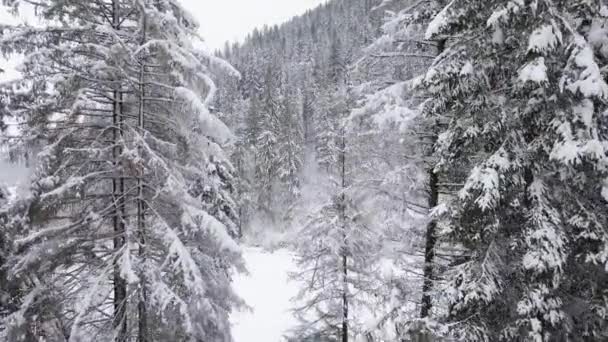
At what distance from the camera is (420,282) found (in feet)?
26.6

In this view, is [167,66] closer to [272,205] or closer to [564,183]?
[564,183]

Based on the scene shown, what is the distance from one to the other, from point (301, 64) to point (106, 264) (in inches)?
3427

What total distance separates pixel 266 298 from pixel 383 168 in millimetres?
17195

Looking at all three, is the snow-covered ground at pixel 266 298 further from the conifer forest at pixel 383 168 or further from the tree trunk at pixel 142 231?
the conifer forest at pixel 383 168

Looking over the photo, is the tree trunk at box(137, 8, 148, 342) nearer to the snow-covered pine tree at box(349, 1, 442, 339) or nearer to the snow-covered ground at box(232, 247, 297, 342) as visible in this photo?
the snow-covered pine tree at box(349, 1, 442, 339)

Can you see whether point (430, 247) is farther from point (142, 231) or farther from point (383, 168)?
point (142, 231)

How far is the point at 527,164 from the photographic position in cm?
524

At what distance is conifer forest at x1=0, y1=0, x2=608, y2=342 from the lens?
196 inches

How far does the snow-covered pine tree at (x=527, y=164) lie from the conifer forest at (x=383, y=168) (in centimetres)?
3

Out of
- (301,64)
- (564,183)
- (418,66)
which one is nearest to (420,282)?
(564,183)

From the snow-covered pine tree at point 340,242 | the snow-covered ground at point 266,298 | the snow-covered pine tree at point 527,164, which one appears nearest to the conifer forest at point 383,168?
the snow-covered pine tree at point 527,164

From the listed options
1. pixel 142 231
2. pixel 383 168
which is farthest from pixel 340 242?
pixel 142 231

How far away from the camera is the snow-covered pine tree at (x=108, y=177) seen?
5.81m

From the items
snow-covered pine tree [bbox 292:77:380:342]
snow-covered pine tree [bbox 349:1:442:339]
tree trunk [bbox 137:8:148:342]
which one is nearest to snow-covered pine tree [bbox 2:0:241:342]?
tree trunk [bbox 137:8:148:342]
